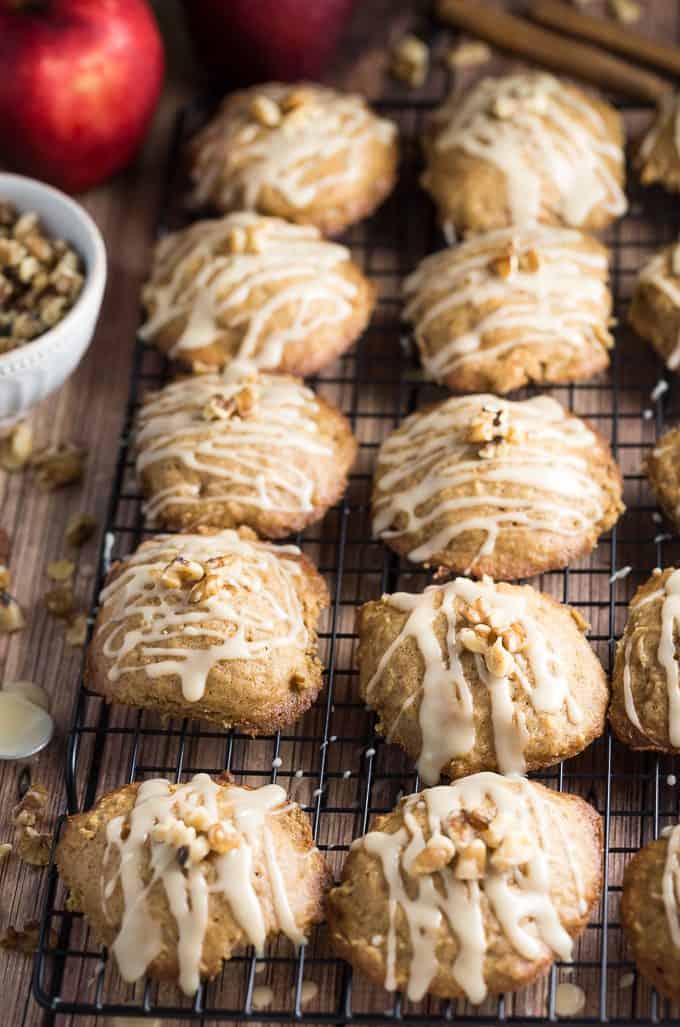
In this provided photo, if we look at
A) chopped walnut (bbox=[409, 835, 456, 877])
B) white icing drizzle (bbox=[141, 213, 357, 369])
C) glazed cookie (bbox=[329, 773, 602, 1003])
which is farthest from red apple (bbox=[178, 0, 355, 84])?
chopped walnut (bbox=[409, 835, 456, 877])

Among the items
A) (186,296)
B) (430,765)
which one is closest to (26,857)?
(430,765)

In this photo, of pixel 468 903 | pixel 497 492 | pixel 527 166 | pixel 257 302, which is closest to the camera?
pixel 468 903

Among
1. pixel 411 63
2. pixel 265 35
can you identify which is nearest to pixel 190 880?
pixel 265 35

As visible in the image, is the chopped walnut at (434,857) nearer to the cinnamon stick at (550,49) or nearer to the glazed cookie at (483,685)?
the glazed cookie at (483,685)

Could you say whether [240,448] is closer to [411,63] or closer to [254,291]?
[254,291]

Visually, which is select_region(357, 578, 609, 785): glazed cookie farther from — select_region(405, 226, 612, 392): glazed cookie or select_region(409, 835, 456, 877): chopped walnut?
select_region(405, 226, 612, 392): glazed cookie

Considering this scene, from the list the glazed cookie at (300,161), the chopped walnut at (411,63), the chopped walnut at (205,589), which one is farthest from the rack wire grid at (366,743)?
the chopped walnut at (411,63)
